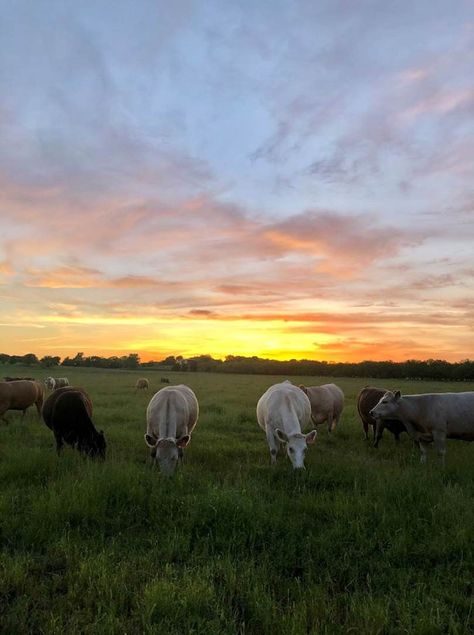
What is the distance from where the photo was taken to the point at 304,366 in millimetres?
86250

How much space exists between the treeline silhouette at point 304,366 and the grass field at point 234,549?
230 feet

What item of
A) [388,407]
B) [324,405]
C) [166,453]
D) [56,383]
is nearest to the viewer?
[166,453]

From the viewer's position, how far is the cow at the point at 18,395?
15553 millimetres

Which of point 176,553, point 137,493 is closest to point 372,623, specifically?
point 176,553

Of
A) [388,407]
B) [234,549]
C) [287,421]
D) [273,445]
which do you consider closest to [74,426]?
[273,445]

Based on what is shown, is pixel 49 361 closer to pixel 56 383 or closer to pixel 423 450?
pixel 56 383

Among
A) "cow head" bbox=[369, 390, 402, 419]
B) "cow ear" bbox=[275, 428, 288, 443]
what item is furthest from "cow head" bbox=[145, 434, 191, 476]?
"cow head" bbox=[369, 390, 402, 419]

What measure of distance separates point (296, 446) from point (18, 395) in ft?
38.1

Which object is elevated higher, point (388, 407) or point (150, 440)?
point (388, 407)

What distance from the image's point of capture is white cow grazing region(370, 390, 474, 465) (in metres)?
10.6

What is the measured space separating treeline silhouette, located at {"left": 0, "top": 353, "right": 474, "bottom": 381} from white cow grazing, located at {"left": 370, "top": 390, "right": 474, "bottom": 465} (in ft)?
216

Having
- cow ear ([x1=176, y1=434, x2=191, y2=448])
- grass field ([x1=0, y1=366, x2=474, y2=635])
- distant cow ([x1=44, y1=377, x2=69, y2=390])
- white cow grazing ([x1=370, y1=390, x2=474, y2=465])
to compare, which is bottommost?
distant cow ([x1=44, y1=377, x2=69, y2=390])

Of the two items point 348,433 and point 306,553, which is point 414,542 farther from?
point 348,433

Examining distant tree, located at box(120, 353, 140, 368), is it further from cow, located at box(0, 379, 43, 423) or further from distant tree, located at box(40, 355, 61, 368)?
cow, located at box(0, 379, 43, 423)
